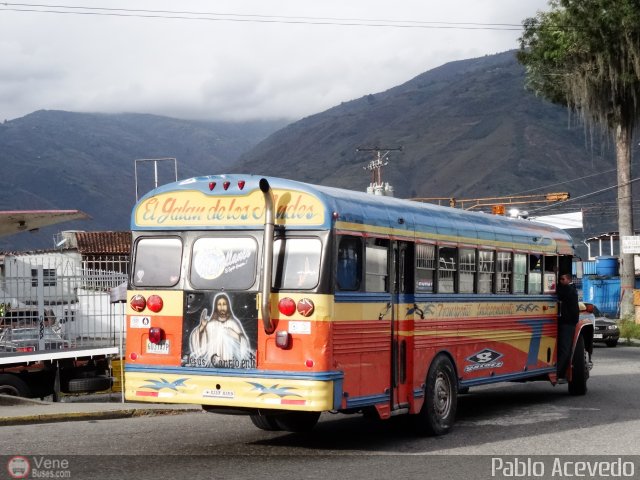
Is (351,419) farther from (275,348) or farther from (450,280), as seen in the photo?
(275,348)

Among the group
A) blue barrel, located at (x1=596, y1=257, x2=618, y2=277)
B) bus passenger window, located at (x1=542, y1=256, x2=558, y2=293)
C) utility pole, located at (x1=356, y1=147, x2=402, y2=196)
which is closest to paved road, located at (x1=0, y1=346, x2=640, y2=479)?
bus passenger window, located at (x1=542, y1=256, x2=558, y2=293)

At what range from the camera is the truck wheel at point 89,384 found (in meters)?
16.6

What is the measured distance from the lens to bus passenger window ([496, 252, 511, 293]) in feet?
47.7

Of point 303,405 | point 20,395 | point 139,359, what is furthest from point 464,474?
point 20,395

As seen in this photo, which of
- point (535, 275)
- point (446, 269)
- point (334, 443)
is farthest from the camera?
point (535, 275)

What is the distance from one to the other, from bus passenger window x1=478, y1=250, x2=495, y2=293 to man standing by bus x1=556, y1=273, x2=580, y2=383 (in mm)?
2867

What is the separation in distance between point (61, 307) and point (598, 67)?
84.9ft

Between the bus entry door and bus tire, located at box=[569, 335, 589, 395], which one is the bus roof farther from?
bus tire, located at box=[569, 335, 589, 395]

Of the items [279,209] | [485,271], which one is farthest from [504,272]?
[279,209]

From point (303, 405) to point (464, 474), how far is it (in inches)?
66.3

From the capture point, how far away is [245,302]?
10648 millimetres

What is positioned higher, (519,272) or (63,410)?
(519,272)

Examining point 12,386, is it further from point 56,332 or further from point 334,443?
point 334,443

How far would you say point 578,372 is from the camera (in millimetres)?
16734
